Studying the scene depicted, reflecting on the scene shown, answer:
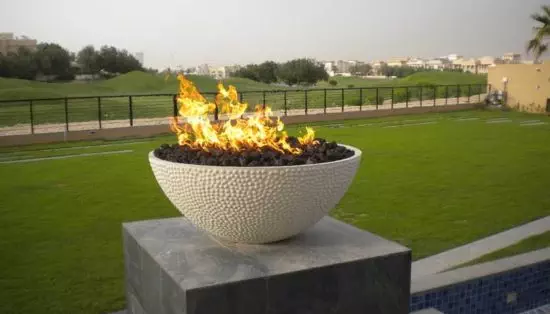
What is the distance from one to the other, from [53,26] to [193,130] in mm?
14513

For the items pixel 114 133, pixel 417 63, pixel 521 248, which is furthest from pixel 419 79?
pixel 521 248

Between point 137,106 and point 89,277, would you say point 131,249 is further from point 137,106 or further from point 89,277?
point 137,106

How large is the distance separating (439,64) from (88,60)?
79.7 feet

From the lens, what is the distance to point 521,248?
11.5 feet

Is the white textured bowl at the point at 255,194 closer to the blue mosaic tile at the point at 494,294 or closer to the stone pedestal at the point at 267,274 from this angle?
the stone pedestal at the point at 267,274

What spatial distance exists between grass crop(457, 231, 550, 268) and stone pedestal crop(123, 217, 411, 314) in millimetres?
1205

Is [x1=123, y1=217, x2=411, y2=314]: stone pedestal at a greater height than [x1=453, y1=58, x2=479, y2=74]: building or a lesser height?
lesser

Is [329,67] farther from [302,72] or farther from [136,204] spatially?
[136,204]

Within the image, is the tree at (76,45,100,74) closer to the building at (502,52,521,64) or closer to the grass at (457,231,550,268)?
the building at (502,52,521,64)

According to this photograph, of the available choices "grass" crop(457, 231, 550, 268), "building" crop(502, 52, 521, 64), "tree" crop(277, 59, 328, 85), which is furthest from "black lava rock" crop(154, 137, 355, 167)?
"tree" crop(277, 59, 328, 85)

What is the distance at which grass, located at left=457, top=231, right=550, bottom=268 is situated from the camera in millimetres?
3287

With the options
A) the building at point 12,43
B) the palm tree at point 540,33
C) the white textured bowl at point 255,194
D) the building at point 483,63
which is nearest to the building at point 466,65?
the building at point 483,63

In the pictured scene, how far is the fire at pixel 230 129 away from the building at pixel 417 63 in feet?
117

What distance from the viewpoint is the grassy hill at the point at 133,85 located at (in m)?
16.4
